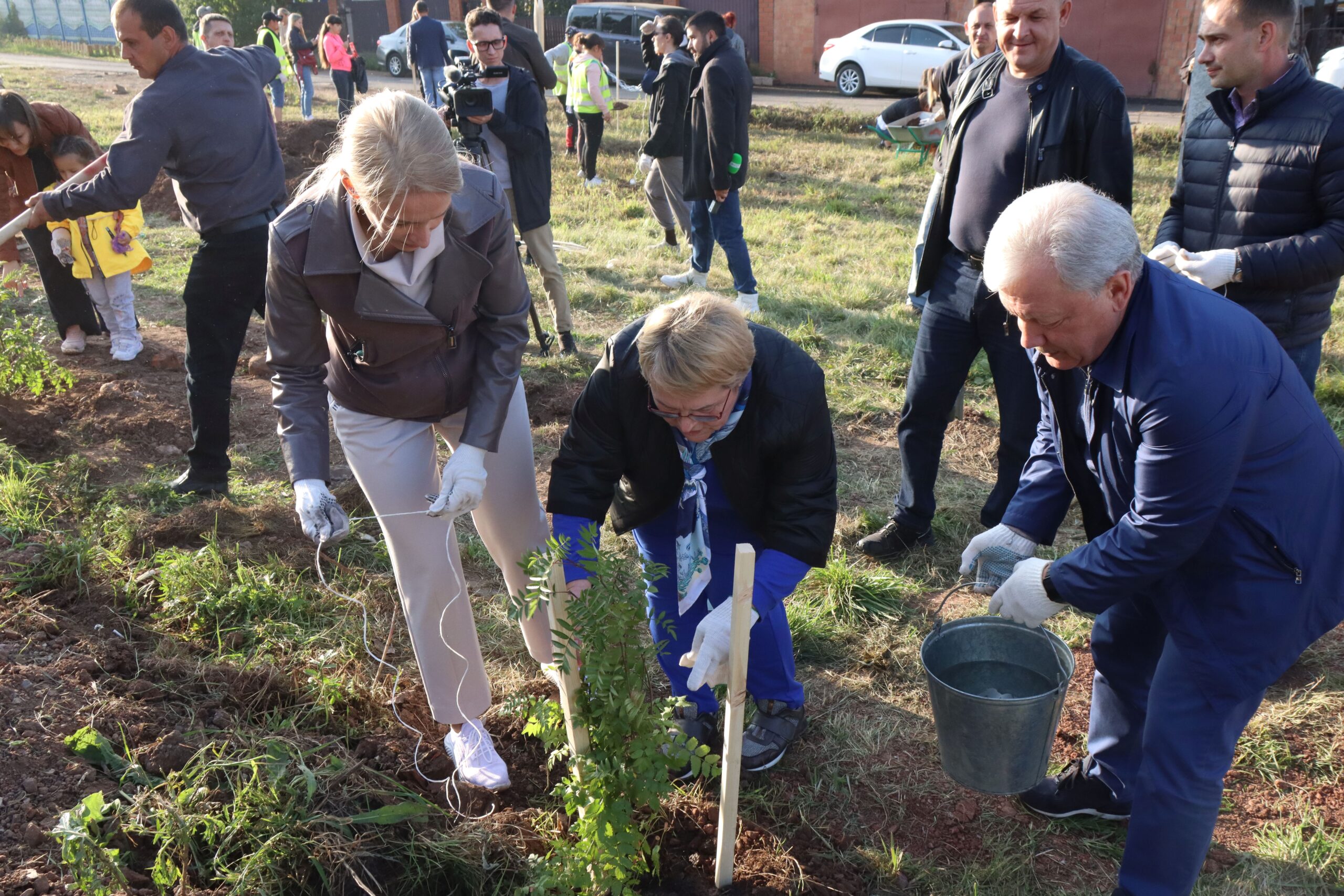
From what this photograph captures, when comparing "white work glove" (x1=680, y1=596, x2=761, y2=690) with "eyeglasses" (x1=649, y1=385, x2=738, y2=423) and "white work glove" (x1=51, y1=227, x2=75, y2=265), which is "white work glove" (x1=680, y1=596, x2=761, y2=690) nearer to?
"eyeglasses" (x1=649, y1=385, x2=738, y2=423)

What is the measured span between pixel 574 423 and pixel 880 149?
37.7ft

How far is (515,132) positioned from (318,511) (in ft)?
11.5

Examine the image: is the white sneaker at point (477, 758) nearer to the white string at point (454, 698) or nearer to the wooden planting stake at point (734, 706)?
the white string at point (454, 698)

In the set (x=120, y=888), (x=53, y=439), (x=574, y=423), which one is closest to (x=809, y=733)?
(x=574, y=423)

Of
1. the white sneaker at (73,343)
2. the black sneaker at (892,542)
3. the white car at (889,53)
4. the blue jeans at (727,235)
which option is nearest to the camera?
the black sneaker at (892,542)

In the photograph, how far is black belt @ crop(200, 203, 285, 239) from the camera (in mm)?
3893

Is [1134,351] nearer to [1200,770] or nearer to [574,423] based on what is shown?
[1200,770]

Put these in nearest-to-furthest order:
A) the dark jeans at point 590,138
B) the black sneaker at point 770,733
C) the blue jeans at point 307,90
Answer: the black sneaker at point 770,733 → the dark jeans at point 590,138 → the blue jeans at point 307,90

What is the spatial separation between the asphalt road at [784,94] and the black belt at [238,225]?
908 centimetres

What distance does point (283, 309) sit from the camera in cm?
224

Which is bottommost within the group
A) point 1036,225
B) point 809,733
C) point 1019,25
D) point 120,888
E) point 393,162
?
point 809,733

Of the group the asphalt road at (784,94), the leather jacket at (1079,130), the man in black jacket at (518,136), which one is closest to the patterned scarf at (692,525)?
the leather jacket at (1079,130)

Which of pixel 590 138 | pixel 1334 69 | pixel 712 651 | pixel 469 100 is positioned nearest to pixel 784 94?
pixel 590 138

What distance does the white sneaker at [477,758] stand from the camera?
103 inches
